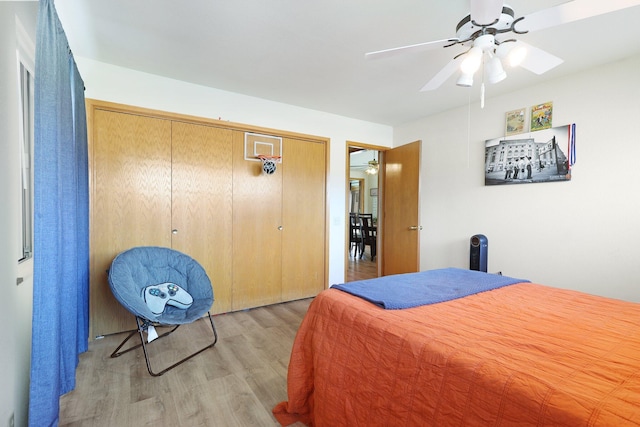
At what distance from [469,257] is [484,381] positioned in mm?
2929

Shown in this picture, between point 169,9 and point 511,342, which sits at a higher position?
point 169,9

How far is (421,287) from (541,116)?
8.17 feet

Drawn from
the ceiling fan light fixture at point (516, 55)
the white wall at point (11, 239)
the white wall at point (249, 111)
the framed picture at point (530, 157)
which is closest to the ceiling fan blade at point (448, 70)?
the ceiling fan light fixture at point (516, 55)

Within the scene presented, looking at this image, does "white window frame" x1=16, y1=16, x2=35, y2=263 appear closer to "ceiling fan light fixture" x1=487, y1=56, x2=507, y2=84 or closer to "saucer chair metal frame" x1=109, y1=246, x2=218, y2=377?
"saucer chair metal frame" x1=109, y1=246, x2=218, y2=377

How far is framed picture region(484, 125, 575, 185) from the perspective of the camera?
2764 mm

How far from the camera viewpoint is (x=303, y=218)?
147 inches

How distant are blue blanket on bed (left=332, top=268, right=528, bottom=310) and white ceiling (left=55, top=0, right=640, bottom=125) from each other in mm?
1763

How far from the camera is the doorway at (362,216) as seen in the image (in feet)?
15.7

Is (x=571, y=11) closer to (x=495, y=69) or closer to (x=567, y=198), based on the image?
(x=495, y=69)

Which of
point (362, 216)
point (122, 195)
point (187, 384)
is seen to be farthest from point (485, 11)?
point (362, 216)

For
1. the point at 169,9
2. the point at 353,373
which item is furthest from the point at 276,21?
the point at 353,373

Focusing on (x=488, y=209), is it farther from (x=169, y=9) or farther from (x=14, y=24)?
(x=14, y=24)

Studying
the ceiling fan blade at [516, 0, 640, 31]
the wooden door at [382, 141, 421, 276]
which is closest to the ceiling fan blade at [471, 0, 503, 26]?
the ceiling fan blade at [516, 0, 640, 31]

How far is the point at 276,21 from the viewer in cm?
198
